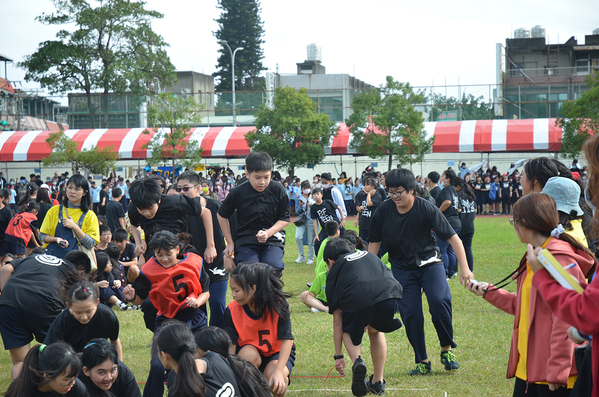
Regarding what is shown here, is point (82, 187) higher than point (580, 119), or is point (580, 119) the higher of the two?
point (580, 119)

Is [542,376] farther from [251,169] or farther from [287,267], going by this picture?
[287,267]

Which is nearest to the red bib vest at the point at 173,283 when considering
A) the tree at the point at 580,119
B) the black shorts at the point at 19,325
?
the black shorts at the point at 19,325

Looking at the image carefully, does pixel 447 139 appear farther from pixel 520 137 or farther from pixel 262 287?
pixel 262 287

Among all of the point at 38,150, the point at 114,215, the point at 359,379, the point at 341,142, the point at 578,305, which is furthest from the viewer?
the point at 38,150

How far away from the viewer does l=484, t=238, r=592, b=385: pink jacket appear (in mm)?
2891

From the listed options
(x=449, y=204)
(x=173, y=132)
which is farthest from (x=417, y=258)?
(x=173, y=132)

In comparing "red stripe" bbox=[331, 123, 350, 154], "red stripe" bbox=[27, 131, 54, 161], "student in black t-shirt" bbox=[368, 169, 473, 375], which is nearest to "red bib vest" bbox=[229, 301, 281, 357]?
"student in black t-shirt" bbox=[368, 169, 473, 375]

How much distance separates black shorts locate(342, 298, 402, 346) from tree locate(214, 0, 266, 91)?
65944 mm

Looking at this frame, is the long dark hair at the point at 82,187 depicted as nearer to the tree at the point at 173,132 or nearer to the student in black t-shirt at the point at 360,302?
the student in black t-shirt at the point at 360,302

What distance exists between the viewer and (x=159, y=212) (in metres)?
5.57

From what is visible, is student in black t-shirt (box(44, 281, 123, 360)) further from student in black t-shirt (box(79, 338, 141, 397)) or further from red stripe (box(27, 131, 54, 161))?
red stripe (box(27, 131, 54, 161))

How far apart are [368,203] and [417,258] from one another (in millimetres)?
5606

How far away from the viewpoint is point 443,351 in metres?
5.66

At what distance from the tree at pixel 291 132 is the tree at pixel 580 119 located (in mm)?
11705
